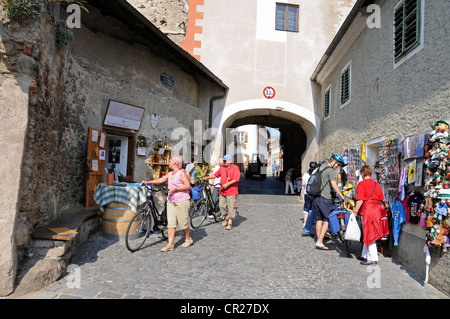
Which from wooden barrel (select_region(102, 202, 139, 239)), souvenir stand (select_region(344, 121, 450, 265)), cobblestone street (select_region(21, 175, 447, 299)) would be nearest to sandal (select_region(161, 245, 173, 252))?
cobblestone street (select_region(21, 175, 447, 299))

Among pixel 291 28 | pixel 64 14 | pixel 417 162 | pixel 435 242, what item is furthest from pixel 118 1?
pixel 291 28

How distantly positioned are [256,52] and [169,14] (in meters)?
4.66

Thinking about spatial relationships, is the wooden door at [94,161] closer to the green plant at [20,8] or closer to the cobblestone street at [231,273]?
the cobblestone street at [231,273]

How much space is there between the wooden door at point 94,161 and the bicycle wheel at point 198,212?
2237 mm

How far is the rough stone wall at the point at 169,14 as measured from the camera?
1373 centimetres

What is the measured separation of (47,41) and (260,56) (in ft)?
29.2

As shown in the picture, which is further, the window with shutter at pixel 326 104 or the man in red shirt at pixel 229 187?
the window with shutter at pixel 326 104

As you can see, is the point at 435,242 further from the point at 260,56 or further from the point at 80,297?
the point at 260,56

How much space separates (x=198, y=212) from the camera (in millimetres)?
7766

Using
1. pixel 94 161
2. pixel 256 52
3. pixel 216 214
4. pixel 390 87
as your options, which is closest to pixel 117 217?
pixel 94 161

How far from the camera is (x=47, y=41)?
4.54m

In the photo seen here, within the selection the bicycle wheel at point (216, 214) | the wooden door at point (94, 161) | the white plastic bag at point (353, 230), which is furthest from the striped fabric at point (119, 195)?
the white plastic bag at point (353, 230)

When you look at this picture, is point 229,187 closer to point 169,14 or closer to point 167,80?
point 167,80

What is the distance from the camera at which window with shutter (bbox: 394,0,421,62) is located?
16.0 feet
